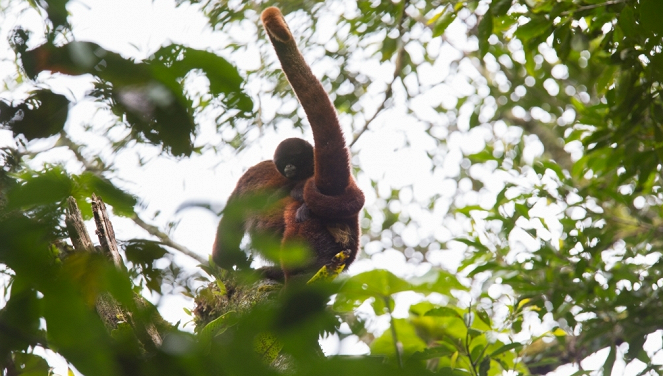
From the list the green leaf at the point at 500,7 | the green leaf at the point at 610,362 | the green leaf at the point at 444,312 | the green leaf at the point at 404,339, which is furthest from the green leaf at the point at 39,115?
→ the green leaf at the point at 610,362

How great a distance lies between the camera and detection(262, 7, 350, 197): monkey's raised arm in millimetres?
2658

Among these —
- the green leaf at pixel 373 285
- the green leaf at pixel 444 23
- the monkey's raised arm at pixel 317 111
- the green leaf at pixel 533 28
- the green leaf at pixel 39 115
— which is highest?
the green leaf at pixel 444 23

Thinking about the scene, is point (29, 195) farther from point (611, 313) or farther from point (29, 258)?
point (611, 313)

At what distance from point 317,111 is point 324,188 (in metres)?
0.63

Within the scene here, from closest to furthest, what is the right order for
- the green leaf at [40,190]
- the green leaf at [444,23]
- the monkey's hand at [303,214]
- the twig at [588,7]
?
1. the green leaf at [40,190]
2. the twig at [588,7]
3. the green leaf at [444,23]
4. the monkey's hand at [303,214]

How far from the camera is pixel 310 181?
364 cm

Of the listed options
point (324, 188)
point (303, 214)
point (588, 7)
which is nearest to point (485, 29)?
point (588, 7)

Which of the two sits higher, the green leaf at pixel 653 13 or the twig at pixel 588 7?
the twig at pixel 588 7

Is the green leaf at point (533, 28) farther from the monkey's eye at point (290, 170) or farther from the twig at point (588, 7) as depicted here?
the monkey's eye at point (290, 170)

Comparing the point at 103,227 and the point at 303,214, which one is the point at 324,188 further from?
the point at 103,227

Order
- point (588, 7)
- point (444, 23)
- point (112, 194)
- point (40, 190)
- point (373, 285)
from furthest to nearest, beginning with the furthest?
point (444, 23) → point (588, 7) → point (373, 285) → point (112, 194) → point (40, 190)

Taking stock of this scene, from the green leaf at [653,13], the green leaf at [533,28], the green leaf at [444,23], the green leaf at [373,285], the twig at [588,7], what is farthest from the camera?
the green leaf at [444,23]

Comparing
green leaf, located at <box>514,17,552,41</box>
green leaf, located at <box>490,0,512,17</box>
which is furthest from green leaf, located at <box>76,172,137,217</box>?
green leaf, located at <box>514,17,552,41</box>

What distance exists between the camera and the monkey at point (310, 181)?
9.32 ft
